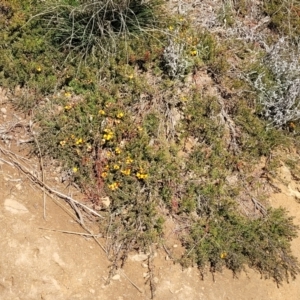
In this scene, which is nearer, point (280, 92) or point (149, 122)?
point (149, 122)

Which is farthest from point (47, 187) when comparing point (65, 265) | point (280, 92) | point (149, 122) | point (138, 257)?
point (280, 92)

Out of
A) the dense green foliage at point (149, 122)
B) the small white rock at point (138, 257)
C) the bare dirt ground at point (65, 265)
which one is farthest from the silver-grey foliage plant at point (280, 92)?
the small white rock at point (138, 257)

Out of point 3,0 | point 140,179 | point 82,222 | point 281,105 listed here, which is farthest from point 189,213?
point 3,0

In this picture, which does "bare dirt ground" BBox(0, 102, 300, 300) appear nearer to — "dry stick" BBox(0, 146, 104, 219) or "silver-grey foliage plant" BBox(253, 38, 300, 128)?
"dry stick" BBox(0, 146, 104, 219)

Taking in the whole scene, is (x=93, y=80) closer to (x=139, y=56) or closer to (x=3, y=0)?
(x=139, y=56)

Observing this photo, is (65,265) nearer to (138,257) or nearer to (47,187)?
(138,257)

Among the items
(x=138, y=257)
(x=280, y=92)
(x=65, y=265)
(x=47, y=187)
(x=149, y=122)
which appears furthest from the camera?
(x=280, y=92)

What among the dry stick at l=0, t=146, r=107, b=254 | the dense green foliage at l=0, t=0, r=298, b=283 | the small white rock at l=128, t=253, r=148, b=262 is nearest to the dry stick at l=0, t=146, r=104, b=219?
the dry stick at l=0, t=146, r=107, b=254
